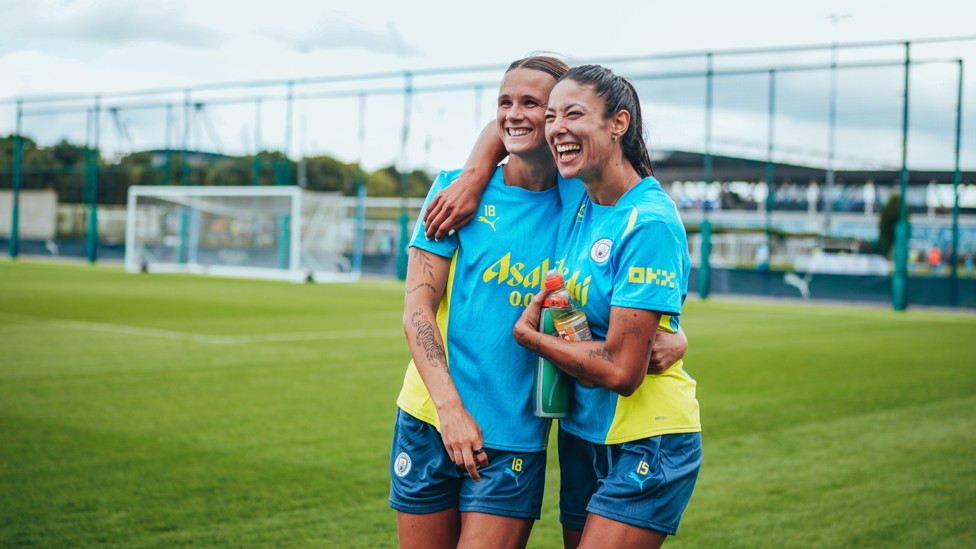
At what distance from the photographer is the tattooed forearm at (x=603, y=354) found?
240 centimetres

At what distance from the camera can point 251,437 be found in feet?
21.9

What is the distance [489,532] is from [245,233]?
30947 mm

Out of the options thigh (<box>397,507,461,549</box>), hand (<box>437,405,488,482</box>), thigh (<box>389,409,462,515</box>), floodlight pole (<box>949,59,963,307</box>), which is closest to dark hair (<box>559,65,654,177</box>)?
hand (<box>437,405,488,482</box>)

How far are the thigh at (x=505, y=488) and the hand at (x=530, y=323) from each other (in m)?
0.35

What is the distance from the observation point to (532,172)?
8.95 ft

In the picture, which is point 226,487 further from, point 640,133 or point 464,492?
point 640,133

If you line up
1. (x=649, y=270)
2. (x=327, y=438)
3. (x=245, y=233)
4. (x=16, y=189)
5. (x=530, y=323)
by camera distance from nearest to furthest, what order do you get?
(x=649, y=270), (x=530, y=323), (x=327, y=438), (x=245, y=233), (x=16, y=189)

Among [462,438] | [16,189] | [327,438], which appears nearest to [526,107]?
[462,438]

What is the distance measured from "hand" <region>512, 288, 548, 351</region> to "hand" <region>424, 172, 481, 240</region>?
1.03 ft

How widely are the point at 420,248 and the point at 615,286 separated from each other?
581 millimetres

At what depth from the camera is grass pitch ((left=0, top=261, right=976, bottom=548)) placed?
4.78 m

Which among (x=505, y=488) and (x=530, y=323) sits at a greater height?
(x=530, y=323)

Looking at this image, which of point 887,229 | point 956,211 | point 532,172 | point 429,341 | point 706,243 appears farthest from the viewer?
point 887,229

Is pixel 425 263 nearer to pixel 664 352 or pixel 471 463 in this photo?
pixel 471 463
